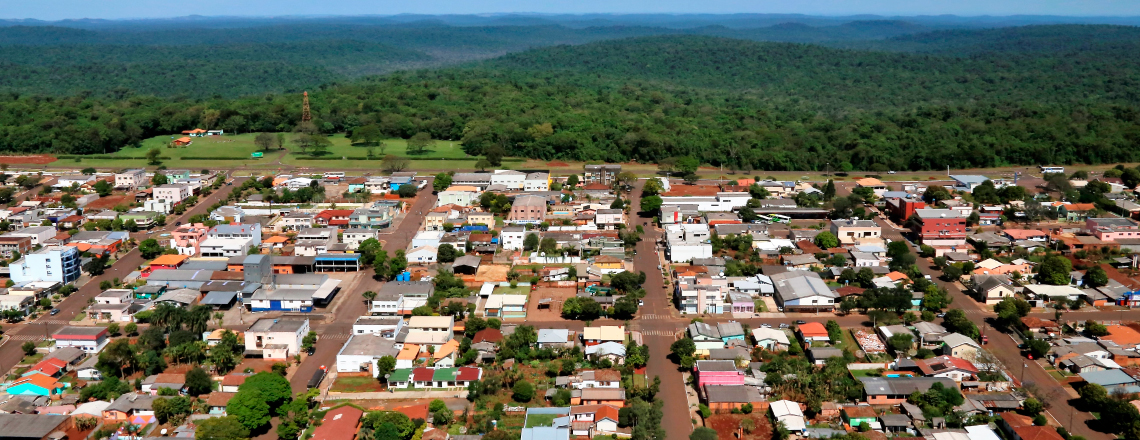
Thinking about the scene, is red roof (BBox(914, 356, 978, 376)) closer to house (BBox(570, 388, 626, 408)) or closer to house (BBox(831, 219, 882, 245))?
house (BBox(570, 388, 626, 408))

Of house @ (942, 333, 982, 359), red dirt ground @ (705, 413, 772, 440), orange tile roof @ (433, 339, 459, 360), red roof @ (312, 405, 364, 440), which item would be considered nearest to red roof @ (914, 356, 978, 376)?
house @ (942, 333, 982, 359)

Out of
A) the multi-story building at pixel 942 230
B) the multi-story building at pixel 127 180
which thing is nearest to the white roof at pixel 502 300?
the multi-story building at pixel 942 230

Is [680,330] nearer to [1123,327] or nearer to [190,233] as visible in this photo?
[1123,327]

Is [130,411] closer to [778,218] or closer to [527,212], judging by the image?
[527,212]

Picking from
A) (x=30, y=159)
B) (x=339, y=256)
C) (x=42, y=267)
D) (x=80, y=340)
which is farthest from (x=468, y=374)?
(x=30, y=159)

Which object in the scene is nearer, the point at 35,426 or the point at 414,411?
the point at 35,426

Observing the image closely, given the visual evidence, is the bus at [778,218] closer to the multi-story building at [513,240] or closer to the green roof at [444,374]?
the multi-story building at [513,240]
